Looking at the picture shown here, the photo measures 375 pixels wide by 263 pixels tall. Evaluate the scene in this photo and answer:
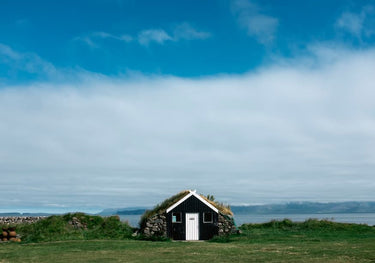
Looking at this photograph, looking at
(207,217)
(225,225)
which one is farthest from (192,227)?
(225,225)

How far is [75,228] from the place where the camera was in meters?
43.0

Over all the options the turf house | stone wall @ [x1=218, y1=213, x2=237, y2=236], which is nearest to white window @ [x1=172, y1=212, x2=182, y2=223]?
the turf house

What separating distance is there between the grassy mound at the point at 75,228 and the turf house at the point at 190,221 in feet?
9.41

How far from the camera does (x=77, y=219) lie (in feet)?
147

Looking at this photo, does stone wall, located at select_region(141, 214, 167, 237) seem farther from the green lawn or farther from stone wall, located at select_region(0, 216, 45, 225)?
stone wall, located at select_region(0, 216, 45, 225)

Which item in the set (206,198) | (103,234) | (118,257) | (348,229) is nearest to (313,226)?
(348,229)

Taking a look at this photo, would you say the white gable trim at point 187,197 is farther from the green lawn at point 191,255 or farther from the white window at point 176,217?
the green lawn at point 191,255

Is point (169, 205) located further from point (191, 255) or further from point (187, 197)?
point (191, 255)

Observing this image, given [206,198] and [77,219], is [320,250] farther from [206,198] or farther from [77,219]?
[77,219]

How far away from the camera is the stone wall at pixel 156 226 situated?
1673 inches

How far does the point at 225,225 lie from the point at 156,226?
21.2 ft

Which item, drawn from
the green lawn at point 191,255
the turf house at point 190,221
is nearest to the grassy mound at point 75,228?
the turf house at point 190,221

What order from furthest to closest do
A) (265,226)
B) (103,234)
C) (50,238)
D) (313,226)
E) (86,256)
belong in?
(265,226), (313,226), (103,234), (50,238), (86,256)

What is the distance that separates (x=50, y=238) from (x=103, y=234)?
5.01 m
